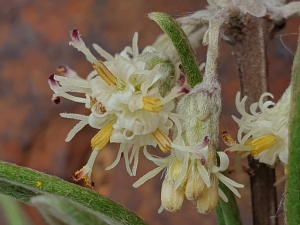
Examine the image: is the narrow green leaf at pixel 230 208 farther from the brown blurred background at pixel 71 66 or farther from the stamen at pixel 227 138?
the brown blurred background at pixel 71 66

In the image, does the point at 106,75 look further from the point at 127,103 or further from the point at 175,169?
the point at 175,169

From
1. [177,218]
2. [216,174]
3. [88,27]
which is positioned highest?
[88,27]

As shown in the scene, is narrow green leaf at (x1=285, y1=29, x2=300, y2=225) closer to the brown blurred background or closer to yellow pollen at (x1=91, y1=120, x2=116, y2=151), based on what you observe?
yellow pollen at (x1=91, y1=120, x2=116, y2=151)

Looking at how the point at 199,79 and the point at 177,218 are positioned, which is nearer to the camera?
the point at 199,79

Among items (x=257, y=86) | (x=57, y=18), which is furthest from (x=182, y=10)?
(x=257, y=86)

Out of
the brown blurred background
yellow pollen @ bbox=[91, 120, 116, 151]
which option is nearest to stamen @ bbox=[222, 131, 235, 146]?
yellow pollen @ bbox=[91, 120, 116, 151]

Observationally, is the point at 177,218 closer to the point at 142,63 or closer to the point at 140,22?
the point at 140,22
